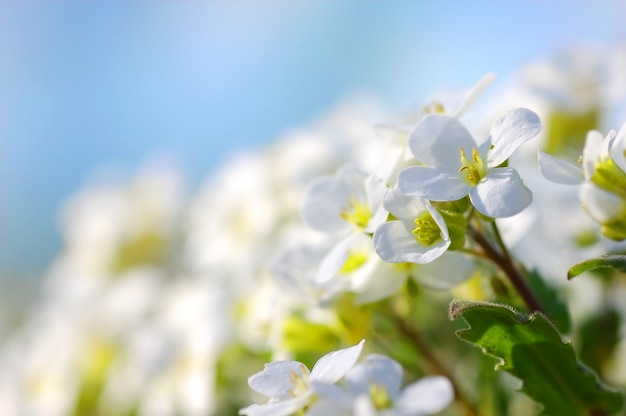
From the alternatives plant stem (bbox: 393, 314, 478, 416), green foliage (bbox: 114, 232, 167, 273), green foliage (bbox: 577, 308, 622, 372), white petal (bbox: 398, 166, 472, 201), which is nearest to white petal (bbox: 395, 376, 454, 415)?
white petal (bbox: 398, 166, 472, 201)

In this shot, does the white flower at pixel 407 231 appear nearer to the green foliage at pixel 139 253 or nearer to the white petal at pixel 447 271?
the white petal at pixel 447 271

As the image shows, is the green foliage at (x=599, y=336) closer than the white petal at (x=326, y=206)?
No

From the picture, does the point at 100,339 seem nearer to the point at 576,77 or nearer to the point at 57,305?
the point at 57,305

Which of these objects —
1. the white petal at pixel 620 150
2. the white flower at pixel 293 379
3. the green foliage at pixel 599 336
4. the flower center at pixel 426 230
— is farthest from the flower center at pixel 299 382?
the green foliage at pixel 599 336

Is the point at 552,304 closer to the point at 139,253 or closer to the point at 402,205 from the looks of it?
the point at 402,205

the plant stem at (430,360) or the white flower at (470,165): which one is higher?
the white flower at (470,165)

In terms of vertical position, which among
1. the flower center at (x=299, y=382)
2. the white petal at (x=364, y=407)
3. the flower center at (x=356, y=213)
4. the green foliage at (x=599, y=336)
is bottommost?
the green foliage at (x=599, y=336)

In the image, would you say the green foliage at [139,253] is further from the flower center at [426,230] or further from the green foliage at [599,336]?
the flower center at [426,230]

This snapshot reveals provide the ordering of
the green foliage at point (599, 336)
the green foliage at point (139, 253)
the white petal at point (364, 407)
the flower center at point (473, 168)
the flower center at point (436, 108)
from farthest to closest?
the green foliage at point (139, 253), the green foliage at point (599, 336), the flower center at point (436, 108), the flower center at point (473, 168), the white petal at point (364, 407)

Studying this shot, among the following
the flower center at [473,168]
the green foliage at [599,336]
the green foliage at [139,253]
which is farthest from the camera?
the green foliage at [139,253]
